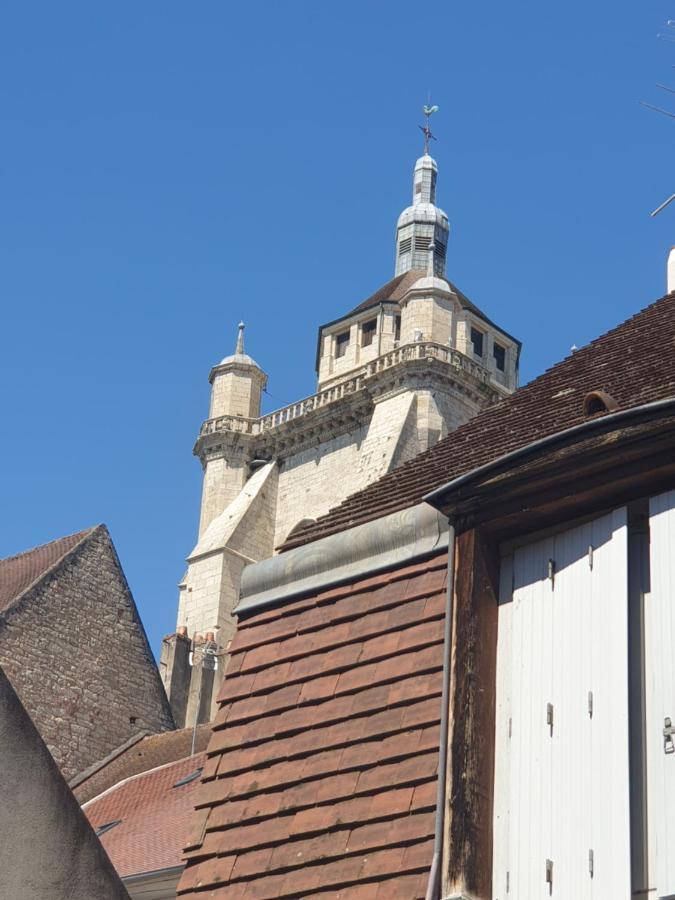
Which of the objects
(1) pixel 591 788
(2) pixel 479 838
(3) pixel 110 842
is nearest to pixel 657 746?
(1) pixel 591 788

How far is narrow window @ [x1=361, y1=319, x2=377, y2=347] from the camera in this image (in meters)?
59.4

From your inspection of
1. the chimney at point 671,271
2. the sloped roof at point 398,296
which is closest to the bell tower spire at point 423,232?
the sloped roof at point 398,296

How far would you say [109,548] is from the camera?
87.8ft

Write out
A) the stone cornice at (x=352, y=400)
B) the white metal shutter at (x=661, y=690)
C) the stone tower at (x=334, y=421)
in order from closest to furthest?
the white metal shutter at (x=661, y=690)
the stone tower at (x=334, y=421)
the stone cornice at (x=352, y=400)

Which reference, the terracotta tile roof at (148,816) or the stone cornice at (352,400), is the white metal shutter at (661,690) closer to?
the terracotta tile roof at (148,816)

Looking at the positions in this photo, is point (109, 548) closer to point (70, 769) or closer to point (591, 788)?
point (70, 769)

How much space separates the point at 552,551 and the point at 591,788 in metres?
1.04

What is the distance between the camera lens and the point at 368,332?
59.8 m

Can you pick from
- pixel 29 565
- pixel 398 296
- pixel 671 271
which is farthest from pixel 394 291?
pixel 671 271

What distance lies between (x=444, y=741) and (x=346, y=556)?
143 centimetres

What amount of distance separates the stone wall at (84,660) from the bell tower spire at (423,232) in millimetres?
41190

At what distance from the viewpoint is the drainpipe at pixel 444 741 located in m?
6.47

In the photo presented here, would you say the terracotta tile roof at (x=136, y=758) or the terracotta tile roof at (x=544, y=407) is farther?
the terracotta tile roof at (x=136, y=758)

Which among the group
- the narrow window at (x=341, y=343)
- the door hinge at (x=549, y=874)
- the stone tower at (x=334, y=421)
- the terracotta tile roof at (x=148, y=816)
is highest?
the narrow window at (x=341, y=343)
